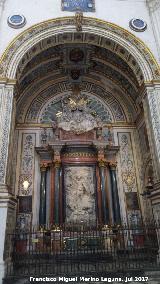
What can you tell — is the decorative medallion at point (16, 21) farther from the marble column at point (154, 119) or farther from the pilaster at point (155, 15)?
the marble column at point (154, 119)

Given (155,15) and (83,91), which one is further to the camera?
(83,91)

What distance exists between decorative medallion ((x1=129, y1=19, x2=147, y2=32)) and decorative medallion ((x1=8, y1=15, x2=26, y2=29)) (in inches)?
195

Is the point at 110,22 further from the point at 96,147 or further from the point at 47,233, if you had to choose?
the point at 47,233

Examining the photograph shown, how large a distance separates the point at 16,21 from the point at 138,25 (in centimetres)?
558

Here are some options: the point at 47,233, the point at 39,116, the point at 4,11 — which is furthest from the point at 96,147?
the point at 4,11

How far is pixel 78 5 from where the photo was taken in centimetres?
1238

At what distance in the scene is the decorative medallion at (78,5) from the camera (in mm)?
12211

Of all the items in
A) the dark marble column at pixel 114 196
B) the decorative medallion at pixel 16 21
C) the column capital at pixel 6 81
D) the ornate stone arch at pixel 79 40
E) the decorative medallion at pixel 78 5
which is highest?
the decorative medallion at pixel 78 5

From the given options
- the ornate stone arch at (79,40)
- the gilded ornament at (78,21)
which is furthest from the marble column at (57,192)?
the gilded ornament at (78,21)

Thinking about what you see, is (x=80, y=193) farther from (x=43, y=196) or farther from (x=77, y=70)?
(x=77, y=70)

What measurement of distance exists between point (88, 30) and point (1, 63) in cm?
424

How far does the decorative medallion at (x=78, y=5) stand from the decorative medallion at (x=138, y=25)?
1.98 metres

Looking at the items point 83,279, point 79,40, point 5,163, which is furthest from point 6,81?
point 83,279

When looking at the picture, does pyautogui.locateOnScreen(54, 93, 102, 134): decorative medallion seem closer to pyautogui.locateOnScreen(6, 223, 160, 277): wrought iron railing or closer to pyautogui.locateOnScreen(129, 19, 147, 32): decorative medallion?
pyautogui.locateOnScreen(129, 19, 147, 32): decorative medallion
